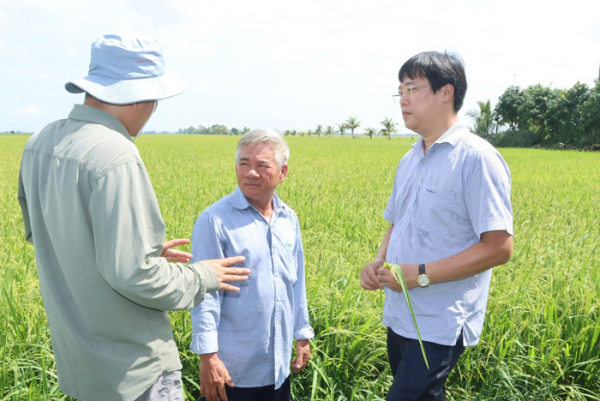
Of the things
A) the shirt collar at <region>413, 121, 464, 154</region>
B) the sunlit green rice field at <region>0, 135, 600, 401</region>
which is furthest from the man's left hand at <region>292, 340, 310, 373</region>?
the shirt collar at <region>413, 121, 464, 154</region>

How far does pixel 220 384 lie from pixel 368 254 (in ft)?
8.33

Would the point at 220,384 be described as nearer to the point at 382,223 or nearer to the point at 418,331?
the point at 418,331

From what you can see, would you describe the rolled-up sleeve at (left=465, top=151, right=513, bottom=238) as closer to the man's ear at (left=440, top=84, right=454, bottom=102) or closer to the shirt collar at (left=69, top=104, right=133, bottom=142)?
the man's ear at (left=440, top=84, right=454, bottom=102)

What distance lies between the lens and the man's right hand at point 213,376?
171 centimetres

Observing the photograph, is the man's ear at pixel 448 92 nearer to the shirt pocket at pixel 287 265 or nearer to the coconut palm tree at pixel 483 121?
the shirt pocket at pixel 287 265

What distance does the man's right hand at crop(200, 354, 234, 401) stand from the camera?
5.62 ft

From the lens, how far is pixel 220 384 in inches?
68.1

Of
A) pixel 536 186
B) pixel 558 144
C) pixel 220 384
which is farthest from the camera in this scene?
pixel 558 144

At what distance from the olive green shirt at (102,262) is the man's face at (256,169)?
20.6 inches

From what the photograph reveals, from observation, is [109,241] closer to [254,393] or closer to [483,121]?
[254,393]

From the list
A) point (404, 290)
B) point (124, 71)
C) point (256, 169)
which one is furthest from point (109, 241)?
point (404, 290)

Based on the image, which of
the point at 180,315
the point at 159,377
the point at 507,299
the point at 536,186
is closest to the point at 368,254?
the point at 507,299

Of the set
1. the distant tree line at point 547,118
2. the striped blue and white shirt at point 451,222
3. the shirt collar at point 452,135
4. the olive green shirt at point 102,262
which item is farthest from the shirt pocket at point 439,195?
the distant tree line at point 547,118

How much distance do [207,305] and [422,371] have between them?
0.82 meters
